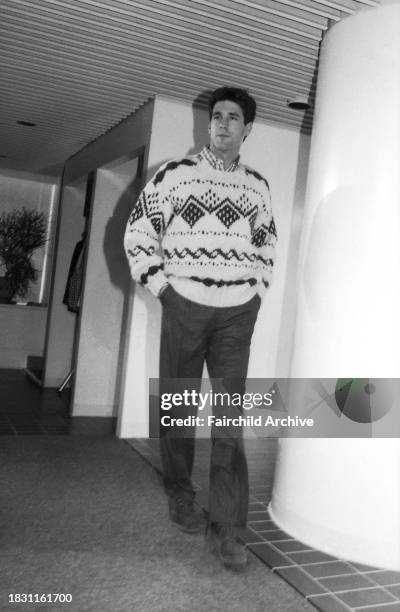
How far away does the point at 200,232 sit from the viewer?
2.43 metres

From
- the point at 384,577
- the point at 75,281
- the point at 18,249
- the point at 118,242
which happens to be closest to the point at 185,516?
the point at 384,577

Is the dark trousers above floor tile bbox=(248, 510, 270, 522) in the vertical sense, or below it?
above

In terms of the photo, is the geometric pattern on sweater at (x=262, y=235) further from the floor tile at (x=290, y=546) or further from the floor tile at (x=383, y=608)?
the floor tile at (x=383, y=608)

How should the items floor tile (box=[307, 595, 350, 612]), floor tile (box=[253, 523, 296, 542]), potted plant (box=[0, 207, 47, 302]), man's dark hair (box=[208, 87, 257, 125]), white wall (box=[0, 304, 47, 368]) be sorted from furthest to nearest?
potted plant (box=[0, 207, 47, 302]) < white wall (box=[0, 304, 47, 368]) < floor tile (box=[253, 523, 296, 542]) < man's dark hair (box=[208, 87, 257, 125]) < floor tile (box=[307, 595, 350, 612])

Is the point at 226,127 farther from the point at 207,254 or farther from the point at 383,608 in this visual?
the point at 383,608

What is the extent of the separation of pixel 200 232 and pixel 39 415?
2810mm

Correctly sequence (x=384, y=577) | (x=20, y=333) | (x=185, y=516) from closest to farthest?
(x=384, y=577), (x=185, y=516), (x=20, y=333)

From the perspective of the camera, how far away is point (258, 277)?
8.25 feet

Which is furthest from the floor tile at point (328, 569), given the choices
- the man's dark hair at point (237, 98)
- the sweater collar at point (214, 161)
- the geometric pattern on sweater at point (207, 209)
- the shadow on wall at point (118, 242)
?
the shadow on wall at point (118, 242)

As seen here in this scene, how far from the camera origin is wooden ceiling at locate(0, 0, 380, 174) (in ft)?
10.2

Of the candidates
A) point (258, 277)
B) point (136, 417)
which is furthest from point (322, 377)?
point (136, 417)

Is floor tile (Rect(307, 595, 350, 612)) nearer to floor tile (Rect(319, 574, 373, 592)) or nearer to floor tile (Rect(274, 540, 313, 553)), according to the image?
floor tile (Rect(319, 574, 373, 592))

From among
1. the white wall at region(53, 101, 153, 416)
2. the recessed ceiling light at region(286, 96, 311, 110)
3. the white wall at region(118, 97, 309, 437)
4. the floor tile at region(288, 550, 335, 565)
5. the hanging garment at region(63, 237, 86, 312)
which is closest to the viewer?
the floor tile at region(288, 550, 335, 565)

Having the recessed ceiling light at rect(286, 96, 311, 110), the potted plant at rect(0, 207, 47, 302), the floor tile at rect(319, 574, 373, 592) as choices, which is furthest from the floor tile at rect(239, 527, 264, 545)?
the potted plant at rect(0, 207, 47, 302)
